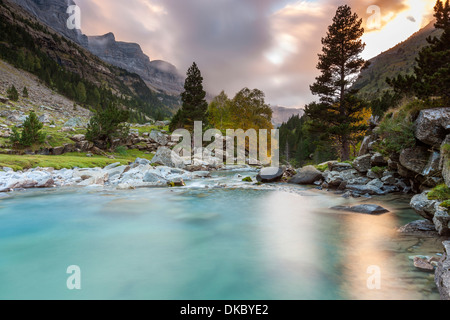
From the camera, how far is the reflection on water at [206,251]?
4.26 meters

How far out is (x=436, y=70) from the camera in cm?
1220

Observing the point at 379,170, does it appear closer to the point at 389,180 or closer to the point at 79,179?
the point at 389,180

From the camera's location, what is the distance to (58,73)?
9250cm

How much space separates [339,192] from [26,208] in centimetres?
1783

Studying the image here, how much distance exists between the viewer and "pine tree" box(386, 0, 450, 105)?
33.8 feet

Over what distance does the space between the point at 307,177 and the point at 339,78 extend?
39.1 feet

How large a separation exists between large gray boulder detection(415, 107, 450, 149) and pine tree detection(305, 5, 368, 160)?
1265 centimetres

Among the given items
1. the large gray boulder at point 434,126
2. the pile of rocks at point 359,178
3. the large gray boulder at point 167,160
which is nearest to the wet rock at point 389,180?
the pile of rocks at point 359,178

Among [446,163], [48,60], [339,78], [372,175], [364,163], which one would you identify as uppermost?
[48,60]

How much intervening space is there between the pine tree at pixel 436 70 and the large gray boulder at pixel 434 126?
1.78 metres

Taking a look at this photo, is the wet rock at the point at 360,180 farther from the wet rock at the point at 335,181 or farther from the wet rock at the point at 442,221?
the wet rock at the point at 442,221

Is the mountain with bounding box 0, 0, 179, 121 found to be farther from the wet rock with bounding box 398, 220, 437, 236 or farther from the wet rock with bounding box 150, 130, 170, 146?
the wet rock with bounding box 398, 220, 437, 236

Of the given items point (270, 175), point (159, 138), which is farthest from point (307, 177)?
point (159, 138)
